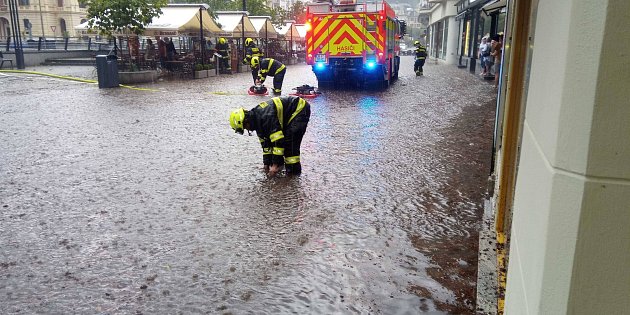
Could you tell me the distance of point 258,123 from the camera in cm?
562

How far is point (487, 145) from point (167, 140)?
4.85 m

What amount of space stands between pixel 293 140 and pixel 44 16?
193ft

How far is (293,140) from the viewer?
581cm

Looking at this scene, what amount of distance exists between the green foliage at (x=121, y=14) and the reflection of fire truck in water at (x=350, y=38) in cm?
609

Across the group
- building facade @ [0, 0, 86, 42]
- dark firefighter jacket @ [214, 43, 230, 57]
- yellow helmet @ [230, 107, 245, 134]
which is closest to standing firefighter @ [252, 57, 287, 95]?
yellow helmet @ [230, 107, 245, 134]

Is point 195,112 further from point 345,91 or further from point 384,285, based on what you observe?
point 384,285

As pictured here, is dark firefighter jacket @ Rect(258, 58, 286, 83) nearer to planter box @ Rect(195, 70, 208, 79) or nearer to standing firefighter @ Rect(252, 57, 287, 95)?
standing firefighter @ Rect(252, 57, 287, 95)

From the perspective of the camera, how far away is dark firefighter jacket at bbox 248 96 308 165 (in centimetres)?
558

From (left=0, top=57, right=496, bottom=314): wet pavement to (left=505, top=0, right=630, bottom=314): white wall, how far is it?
178 cm

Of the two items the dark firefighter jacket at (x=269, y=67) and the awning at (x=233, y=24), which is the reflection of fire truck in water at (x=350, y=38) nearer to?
the dark firefighter jacket at (x=269, y=67)

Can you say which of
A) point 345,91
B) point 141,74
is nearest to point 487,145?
point 345,91

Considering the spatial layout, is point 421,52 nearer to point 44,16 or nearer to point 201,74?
point 201,74

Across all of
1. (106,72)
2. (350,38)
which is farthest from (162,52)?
(350,38)

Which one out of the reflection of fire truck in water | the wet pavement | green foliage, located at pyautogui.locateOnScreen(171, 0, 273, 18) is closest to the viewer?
the wet pavement
